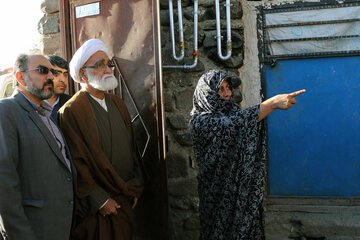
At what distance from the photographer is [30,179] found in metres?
1.70

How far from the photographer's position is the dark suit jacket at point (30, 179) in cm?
159

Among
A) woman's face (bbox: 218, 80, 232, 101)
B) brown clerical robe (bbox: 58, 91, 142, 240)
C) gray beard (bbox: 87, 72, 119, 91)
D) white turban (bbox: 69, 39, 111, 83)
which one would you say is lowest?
brown clerical robe (bbox: 58, 91, 142, 240)

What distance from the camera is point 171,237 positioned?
2998 millimetres

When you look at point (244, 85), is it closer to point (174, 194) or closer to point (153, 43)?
point (153, 43)

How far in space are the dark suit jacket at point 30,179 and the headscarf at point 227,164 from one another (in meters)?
0.88

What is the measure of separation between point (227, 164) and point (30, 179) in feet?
3.84

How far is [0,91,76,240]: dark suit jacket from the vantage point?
159cm

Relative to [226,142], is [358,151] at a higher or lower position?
lower

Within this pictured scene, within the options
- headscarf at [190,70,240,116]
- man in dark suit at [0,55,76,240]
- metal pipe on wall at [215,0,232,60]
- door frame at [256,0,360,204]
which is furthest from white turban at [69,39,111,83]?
door frame at [256,0,360,204]

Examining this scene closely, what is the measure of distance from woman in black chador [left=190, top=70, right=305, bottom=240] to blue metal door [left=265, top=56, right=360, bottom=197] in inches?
33.1

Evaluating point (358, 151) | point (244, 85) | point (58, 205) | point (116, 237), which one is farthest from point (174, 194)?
point (358, 151)

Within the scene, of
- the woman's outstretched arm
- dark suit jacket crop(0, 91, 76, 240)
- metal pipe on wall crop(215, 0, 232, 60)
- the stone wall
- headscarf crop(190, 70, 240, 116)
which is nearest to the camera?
dark suit jacket crop(0, 91, 76, 240)

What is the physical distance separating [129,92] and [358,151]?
1.99m

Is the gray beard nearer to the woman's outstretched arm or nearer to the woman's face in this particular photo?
the woman's face
